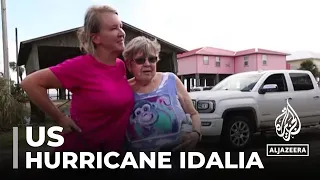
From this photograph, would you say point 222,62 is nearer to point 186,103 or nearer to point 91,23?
point 186,103

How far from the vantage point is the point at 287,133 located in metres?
1.87

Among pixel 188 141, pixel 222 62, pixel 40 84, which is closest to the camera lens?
pixel 40 84

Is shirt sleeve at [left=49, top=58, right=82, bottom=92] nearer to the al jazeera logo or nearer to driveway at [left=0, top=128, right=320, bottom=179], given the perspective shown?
driveway at [left=0, top=128, right=320, bottom=179]

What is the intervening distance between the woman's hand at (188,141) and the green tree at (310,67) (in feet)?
3.94

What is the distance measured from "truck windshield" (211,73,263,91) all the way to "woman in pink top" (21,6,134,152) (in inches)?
36.5

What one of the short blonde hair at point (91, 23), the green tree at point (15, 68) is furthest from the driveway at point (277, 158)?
the short blonde hair at point (91, 23)

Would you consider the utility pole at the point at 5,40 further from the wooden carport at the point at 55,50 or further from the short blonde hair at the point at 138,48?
the short blonde hair at the point at 138,48

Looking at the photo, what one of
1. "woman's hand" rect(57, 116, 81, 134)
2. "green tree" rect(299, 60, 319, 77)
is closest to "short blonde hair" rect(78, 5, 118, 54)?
"woman's hand" rect(57, 116, 81, 134)

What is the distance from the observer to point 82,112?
1.17 m

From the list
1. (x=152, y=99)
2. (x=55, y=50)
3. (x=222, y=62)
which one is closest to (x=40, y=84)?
(x=152, y=99)

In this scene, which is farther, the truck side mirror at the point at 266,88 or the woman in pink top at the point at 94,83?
the truck side mirror at the point at 266,88

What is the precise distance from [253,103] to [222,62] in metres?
0.34

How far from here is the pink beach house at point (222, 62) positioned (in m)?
1.92

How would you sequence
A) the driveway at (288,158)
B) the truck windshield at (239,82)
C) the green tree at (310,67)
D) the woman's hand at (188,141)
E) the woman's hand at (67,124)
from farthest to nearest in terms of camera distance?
the green tree at (310,67), the truck windshield at (239,82), the driveway at (288,158), the woman's hand at (188,141), the woman's hand at (67,124)
